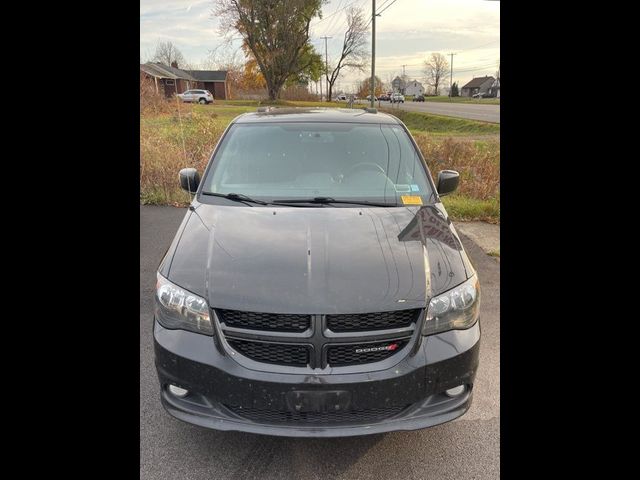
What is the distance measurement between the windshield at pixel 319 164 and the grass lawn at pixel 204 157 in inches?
162

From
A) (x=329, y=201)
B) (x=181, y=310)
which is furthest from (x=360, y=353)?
(x=329, y=201)

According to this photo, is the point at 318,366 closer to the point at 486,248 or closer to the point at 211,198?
the point at 211,198

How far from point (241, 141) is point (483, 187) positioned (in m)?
5.92

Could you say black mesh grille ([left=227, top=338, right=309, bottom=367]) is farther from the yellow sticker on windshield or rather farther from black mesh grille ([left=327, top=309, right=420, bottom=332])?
the yellow sticker on windshield

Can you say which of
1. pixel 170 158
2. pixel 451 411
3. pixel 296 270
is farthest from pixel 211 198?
pixel 170 158

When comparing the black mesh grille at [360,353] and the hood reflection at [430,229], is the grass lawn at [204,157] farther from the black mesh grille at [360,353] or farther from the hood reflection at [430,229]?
the black mesh grille at [360,353]

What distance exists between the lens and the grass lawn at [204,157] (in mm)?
7664

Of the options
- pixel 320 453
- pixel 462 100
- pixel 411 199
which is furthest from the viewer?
pixel 462 100

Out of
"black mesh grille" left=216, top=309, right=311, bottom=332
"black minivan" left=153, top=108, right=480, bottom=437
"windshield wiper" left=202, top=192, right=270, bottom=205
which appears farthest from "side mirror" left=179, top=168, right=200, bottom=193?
"black mesh grille" left=216, top=309, right=311, bottom=332

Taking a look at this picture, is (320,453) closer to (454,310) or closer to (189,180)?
(454,310)

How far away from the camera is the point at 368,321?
1900mm

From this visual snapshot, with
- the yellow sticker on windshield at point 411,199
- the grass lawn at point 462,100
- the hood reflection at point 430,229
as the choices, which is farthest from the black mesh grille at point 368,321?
the grass lawn at point 462,100

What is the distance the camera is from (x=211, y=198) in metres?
2.85

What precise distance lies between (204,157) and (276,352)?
312 inches
